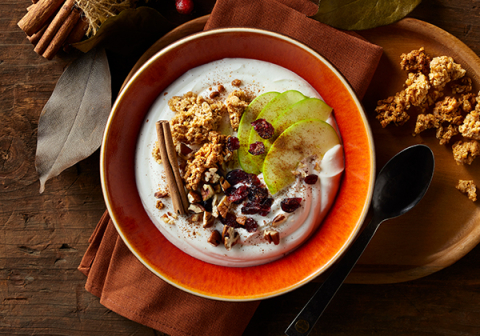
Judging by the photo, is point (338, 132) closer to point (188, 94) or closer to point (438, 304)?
point (188, 94)

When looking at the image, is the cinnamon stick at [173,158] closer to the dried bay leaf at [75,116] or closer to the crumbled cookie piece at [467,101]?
Result: the dried bay leaf at [75,116]

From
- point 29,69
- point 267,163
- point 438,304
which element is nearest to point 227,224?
point 267,163

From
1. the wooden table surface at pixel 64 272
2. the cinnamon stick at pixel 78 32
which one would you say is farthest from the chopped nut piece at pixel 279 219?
the cinnamon stick at pixel 78 32

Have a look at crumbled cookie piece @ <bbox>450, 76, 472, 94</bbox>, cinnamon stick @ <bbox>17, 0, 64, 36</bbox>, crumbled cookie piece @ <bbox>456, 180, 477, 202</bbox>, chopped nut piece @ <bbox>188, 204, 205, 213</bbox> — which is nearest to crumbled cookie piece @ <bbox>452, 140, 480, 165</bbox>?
crumbled cookie piece @ <bbox>456, 180, 477, 202</bbox>

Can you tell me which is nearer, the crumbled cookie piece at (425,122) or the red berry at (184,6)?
the crumbled cookie piece at (425,122)

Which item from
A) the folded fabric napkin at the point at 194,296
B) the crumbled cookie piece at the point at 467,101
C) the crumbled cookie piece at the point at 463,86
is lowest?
the folded fabric napkin at the point at 194,296

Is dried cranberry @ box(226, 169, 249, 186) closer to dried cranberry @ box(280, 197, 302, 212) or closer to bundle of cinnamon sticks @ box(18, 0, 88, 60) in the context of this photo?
dried cranberry @ box(280, 197, 302, 212)
